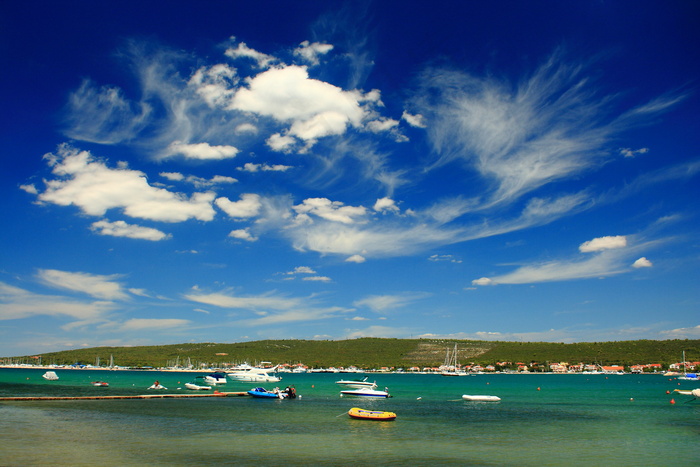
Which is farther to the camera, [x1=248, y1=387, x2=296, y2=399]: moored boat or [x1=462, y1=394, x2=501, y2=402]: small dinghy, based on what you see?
[x1=462, y1=394, x2=501, y2=402]: small dinghy

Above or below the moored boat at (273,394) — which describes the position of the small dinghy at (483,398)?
below

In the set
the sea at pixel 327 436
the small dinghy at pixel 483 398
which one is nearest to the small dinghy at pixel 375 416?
the sea at pixel 327 436

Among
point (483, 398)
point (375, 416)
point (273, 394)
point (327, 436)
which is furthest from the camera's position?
point (483, 398)

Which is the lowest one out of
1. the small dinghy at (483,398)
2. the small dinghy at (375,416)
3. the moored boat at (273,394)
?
the small dinghy at (483,398)

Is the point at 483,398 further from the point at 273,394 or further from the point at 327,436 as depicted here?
the point at 327,436

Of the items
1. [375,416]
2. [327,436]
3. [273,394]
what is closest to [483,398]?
[273,394]

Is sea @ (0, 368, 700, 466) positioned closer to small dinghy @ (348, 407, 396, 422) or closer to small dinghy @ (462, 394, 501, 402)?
small dinghy @ (348, 407, 396, 422)

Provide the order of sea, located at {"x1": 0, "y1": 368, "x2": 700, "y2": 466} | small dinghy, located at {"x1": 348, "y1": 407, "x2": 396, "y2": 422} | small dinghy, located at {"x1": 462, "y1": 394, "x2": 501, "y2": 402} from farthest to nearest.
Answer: small dinghy, located at {"x1": 462, "y1": 394, "x2": 501, "y2": 402}
small dinghy, located at {"x1": 348, "y1": 407, "x2": 396, "y2": 422}
sea, located at {"x1": 0, "y1": 368, "x2": 700, "y2": 466}

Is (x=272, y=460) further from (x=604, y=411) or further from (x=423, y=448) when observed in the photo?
(x=604, y=411)

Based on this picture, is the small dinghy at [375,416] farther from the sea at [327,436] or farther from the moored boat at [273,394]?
the moored boat at [273,394]

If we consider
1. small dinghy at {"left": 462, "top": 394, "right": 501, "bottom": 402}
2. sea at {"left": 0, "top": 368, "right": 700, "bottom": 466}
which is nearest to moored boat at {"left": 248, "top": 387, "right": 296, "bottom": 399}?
Answer: sea at {"left": 0, "top": 368, "right": 700, "bottom": 466}

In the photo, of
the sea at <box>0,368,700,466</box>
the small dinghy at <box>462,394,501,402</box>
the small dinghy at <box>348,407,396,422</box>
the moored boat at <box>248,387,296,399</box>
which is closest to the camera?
the sea at <box>0,368,700,466</box>

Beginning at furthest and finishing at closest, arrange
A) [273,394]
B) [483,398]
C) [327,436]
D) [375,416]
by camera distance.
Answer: [483,398] < [273,394] < [375,416] < [327,436]

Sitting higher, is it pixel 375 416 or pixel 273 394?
pixel 375 416
